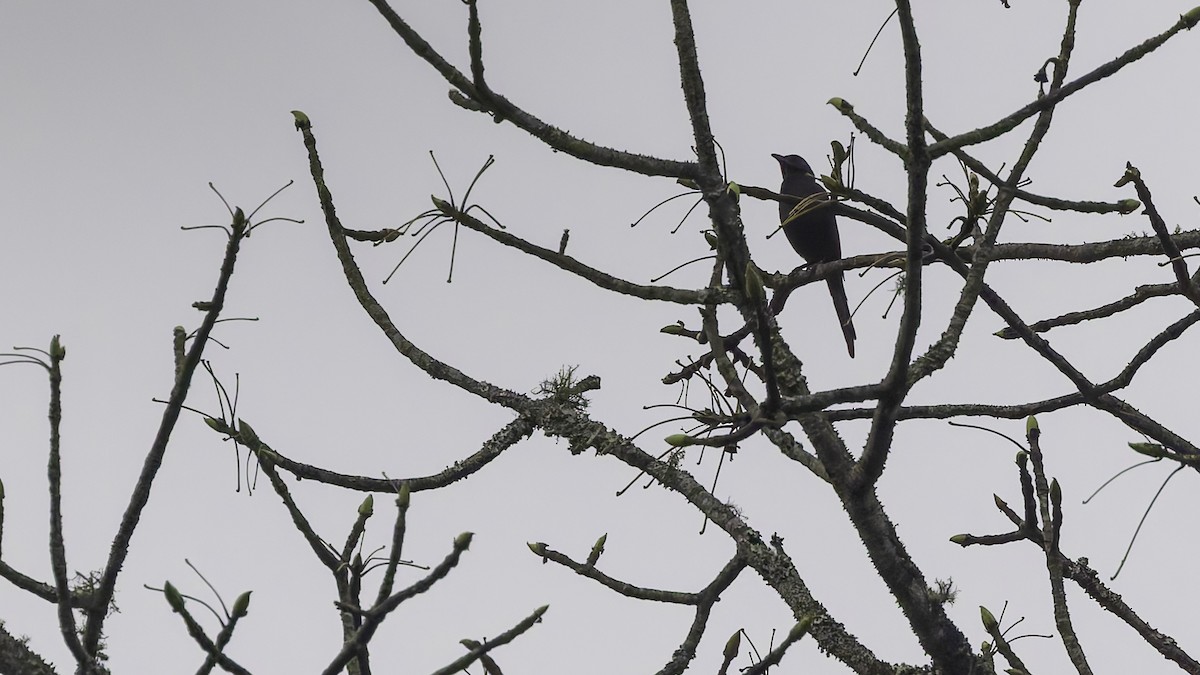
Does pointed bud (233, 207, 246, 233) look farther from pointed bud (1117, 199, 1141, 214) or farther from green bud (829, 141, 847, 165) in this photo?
pointed bud (1117, 199, 1141, 214)

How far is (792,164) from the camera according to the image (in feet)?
24.8

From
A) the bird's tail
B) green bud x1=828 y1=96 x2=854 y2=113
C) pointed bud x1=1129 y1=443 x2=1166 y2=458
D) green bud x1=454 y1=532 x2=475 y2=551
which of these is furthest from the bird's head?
green bud x1=454 y1=532 x2=475 y2=551

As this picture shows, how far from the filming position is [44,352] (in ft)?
7.88

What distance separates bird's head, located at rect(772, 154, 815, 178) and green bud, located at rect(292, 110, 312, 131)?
3837mm

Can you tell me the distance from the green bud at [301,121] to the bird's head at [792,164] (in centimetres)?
384

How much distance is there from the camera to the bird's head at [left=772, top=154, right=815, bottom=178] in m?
7.58

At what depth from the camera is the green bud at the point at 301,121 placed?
4481mm

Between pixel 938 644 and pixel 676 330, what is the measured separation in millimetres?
1370

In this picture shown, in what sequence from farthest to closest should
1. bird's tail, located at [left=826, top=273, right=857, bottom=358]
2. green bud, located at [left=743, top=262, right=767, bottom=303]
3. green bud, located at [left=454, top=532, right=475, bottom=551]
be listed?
bird's tail, located at [left=826, top=273, right=857, bottom=358], green bud, located at [left=743, top=262, right=767, bottom=303], green bud, located at [left=454, top=532, right=475, bottom=551]

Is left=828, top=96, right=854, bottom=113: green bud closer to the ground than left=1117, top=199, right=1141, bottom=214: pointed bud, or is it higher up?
closer to the ground

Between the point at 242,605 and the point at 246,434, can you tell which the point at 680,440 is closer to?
the point at 242,605

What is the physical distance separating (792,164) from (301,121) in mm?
3946

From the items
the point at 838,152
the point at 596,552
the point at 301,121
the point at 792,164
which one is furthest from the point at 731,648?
the point at 792,164

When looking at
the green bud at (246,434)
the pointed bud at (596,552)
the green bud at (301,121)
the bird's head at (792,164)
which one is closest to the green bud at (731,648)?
the pointed bud at (596,552)
